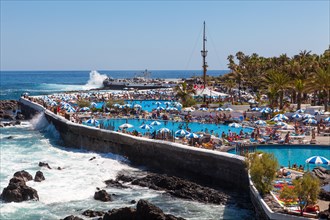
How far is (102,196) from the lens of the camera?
25.9 m

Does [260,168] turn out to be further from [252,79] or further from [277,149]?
[252,79]

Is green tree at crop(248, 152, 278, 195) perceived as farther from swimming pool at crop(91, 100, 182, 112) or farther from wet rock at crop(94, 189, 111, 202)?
swimming pool at crop(91, 100, 182, 112)

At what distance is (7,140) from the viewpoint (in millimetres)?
47625

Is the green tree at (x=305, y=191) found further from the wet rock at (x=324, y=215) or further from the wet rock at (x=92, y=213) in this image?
the wet rock at (x=92, y=213)

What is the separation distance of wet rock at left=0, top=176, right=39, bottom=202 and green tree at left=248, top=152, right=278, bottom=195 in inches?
472

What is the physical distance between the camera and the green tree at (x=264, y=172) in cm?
2178

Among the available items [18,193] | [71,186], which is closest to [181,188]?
[71,186]

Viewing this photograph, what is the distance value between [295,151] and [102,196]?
50.1 ft

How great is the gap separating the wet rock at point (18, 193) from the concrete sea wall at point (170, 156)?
9.22 metres

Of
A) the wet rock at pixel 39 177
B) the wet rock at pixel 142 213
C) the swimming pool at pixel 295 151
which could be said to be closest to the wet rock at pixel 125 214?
the wet rock at pixel 142 213

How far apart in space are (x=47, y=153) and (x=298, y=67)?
34.7 metres

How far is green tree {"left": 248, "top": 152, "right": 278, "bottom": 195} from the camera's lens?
2178 centimetres

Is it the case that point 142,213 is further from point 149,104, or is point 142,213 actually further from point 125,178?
point 149,104

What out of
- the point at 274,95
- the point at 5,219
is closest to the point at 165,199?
the point at 5,219
